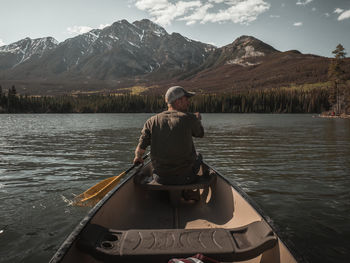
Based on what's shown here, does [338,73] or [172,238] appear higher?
[338,73]

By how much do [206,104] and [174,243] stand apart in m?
126

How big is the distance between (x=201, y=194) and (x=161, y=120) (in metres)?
2.34

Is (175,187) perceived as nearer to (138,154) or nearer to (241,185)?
(138,154)

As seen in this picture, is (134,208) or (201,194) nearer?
(134,208)

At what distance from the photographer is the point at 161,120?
5324 millimetres

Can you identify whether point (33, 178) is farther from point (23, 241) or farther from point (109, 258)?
point (109, 258)

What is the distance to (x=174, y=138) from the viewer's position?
17.4 ft

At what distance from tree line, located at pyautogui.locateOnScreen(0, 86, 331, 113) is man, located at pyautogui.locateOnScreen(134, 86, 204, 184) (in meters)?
120

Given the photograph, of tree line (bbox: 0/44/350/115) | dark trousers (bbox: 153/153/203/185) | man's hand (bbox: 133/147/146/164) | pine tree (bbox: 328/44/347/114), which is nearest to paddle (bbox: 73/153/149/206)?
man's hand (bbox: 133/147/146/164)

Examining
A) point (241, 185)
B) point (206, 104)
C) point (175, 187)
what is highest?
point (206, 104)

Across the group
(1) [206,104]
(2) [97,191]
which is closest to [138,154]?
(2) [97,191]

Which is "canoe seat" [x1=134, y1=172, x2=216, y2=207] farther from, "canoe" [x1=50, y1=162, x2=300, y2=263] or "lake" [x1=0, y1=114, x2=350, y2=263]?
"lake" [x1=0, y1=114, x2=350, y2=263]

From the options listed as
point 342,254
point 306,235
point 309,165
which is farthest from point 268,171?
point 342,254

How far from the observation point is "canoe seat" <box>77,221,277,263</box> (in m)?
3.34
